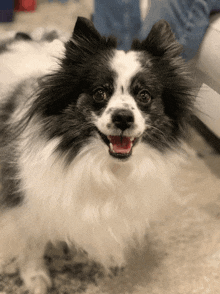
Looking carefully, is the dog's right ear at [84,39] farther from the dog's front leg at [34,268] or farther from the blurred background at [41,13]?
the blurred background at [41,13]

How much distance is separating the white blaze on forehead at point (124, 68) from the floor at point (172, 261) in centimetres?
69

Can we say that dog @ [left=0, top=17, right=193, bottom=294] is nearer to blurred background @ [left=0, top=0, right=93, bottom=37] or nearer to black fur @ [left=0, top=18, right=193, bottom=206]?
black fur @ [left=0, top=18, right=193, bottom=206]

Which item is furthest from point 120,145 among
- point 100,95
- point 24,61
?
point 24,61

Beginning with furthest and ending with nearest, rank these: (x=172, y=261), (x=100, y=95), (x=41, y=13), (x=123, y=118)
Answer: (x=41, y=13) → (x=172, y=261) → (x=100, y=95) → (x=123, y=118)

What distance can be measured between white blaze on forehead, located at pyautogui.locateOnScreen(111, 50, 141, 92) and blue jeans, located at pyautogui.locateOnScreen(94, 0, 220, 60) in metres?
0.40

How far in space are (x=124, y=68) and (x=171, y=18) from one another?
3.10ft

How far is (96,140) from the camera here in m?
1.21

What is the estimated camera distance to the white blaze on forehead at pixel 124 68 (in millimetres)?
1156

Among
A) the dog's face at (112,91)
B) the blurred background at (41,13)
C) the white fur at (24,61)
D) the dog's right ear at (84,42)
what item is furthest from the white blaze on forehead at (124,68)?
the blurred background at (41,13)

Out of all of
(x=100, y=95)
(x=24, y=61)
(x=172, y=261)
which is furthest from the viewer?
(x=24, y=61)

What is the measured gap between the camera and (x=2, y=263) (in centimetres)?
153

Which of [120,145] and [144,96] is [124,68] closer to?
[144,96]

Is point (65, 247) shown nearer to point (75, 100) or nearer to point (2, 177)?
point (2, 177)

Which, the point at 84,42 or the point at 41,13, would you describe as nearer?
the point at 84,42
